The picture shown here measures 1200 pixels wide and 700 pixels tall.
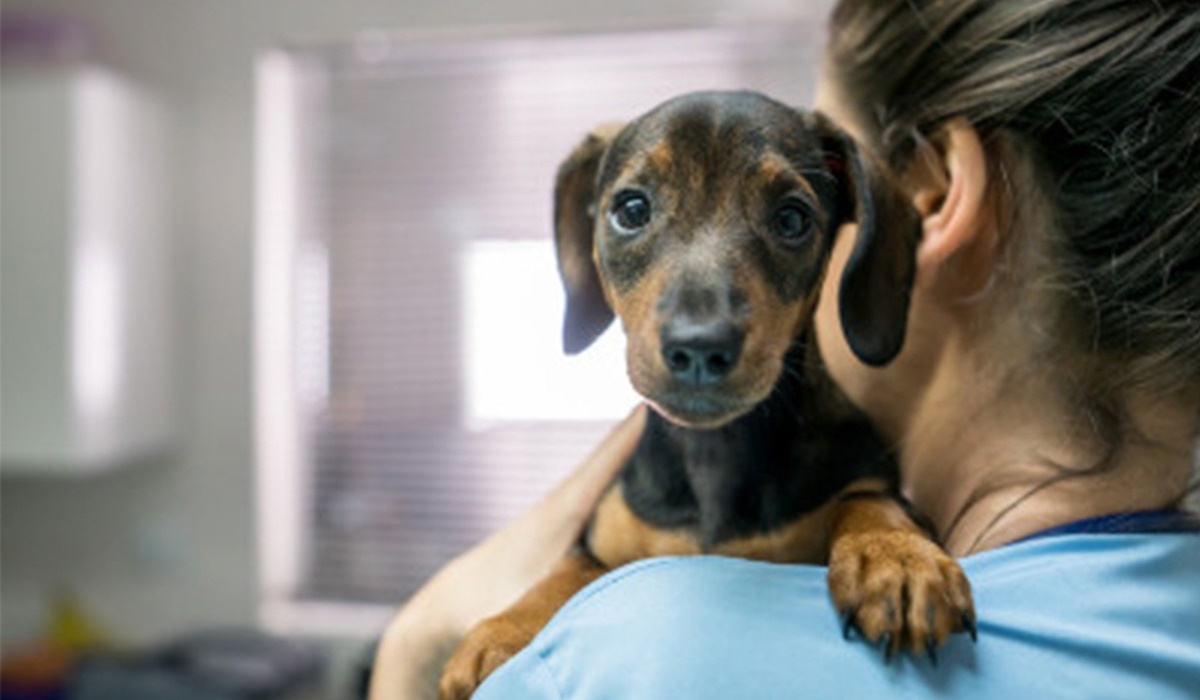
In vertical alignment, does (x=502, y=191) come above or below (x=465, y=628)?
above

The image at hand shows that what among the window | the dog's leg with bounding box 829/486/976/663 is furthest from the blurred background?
the dog's leg with bounding box 829/486/976/663

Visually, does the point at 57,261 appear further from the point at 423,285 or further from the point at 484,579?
the point at 484,579

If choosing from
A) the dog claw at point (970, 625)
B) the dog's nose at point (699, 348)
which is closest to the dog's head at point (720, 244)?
the dog's nose at point (699, 348)

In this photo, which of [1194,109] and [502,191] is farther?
[502,191]

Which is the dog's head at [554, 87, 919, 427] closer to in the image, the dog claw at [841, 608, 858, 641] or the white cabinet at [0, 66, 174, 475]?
the dog claw at [841, 608, 858, 641]

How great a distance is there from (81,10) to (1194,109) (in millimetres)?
2011

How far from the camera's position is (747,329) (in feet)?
1.57

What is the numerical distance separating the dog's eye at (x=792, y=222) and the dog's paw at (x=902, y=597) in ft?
0.43

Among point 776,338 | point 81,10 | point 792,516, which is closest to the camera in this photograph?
point 776,338

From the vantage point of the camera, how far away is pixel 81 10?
7.20 feet

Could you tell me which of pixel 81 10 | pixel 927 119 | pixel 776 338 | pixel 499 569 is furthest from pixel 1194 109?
pixel 81 10

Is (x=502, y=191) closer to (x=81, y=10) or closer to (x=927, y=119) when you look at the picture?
(x=927, y=119)

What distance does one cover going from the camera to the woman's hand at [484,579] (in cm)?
61

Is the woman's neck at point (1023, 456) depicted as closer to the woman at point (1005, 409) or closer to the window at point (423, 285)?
the woman at point (1005, 409)
